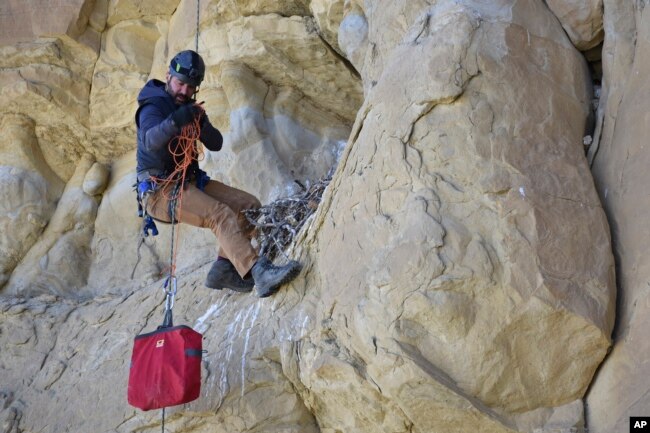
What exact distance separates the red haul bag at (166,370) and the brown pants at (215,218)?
699 millimetres

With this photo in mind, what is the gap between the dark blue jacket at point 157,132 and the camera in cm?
506

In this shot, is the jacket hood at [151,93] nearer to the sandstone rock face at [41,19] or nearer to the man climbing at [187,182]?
the man climbing at [187,182]

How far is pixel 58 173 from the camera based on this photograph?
27.5 ft

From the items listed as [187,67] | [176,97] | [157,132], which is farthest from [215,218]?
[187,67]

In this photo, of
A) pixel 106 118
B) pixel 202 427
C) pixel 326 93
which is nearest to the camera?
pixel 202 427

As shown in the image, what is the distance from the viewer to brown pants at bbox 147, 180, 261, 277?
16.9ft

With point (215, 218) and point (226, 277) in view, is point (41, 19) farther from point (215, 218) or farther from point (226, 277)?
point (226, 277)

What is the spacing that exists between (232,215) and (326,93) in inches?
102

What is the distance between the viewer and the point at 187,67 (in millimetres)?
5250

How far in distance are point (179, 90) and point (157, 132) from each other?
46 cm

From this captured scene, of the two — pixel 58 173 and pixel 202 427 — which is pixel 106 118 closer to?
pixel 58 173

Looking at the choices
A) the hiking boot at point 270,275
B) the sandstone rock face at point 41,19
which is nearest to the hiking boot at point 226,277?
the hiking boot at point 270,275

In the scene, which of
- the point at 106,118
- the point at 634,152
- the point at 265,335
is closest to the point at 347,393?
the point at 265,335

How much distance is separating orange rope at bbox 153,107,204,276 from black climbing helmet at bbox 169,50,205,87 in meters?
0.26
